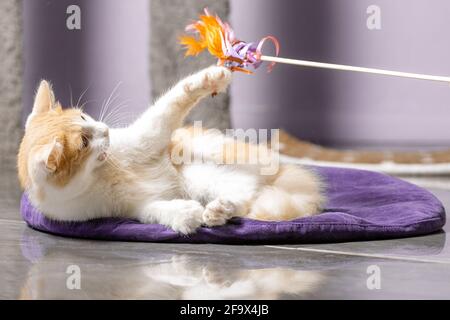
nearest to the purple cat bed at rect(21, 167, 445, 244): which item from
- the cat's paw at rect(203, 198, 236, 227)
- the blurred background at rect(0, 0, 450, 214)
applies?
the cat's paw at rect(203, 198, 236, 227)

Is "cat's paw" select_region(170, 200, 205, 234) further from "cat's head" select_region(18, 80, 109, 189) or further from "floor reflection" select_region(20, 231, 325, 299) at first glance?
"cat's head" select_region(18, 80, 109, 189)

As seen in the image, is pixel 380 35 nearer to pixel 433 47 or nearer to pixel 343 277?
pixel 433 47

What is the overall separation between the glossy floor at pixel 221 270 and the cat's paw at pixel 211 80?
418 mm

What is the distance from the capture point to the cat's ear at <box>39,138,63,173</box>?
5.61 ft

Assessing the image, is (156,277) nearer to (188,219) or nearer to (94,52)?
(188,219)

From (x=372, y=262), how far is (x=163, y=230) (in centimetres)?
52

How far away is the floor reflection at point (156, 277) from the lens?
1.39 m

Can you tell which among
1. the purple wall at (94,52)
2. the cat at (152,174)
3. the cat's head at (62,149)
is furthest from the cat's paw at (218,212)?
the purple wall at (94,52)

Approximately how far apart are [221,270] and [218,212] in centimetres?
25

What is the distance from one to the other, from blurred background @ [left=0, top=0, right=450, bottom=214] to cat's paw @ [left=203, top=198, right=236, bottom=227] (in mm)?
2189

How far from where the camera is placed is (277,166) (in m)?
2.10

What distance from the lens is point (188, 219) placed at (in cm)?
179

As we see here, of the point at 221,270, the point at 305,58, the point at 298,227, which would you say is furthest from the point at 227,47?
the point at 305,58
